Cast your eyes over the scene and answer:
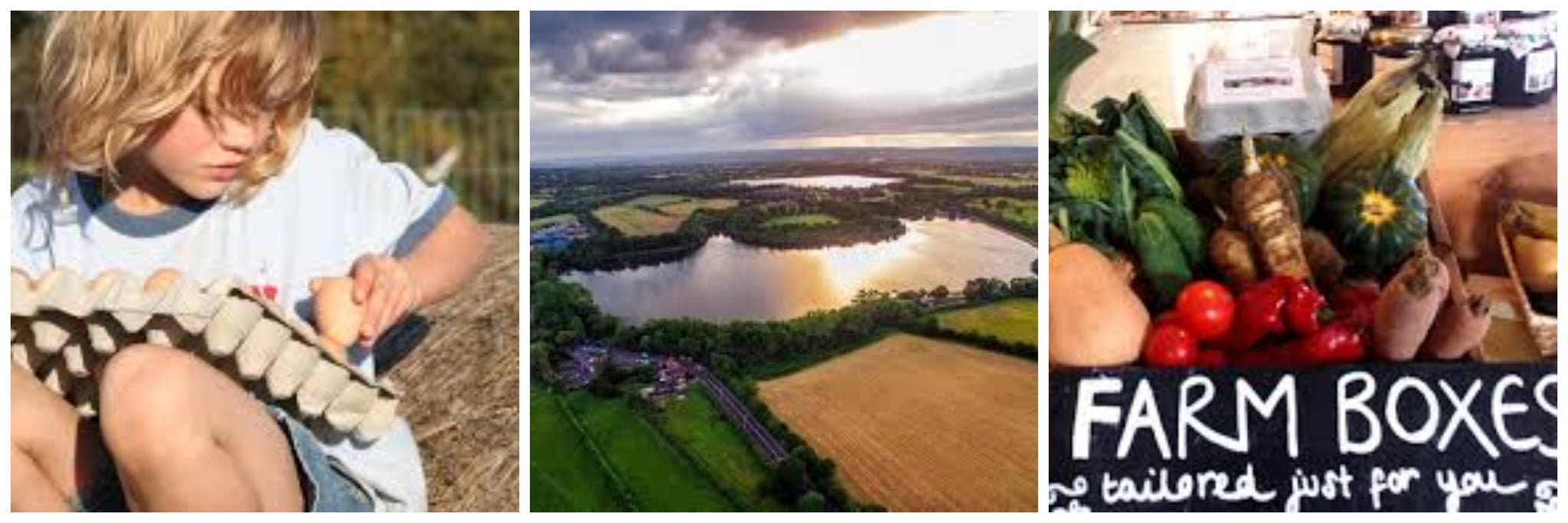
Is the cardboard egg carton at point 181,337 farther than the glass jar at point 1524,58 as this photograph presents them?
No

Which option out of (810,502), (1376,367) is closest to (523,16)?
(810,502)

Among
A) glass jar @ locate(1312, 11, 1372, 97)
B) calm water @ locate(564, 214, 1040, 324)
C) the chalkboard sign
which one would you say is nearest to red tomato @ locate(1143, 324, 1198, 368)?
the chalkboard sign

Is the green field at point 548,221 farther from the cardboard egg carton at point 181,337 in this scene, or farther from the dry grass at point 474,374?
the cardboard egg carton at point 181,337

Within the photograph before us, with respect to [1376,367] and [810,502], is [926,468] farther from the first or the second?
[1376,367]

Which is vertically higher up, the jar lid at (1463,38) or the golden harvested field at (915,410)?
the jar lid at (1463,38)

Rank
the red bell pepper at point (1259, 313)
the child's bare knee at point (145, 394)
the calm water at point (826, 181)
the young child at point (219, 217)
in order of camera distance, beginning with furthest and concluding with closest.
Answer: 1. the calm water at point (826, 181)
2. the red bell pepper at point (1259, 313)
3. the young child at point (219, 217)
4. the child's bare knee at point (145, 394)

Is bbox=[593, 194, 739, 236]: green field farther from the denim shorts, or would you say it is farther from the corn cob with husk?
the corn cob with husk

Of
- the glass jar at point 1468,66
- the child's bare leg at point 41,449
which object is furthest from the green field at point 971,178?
the child's bare leg at point 41,449
